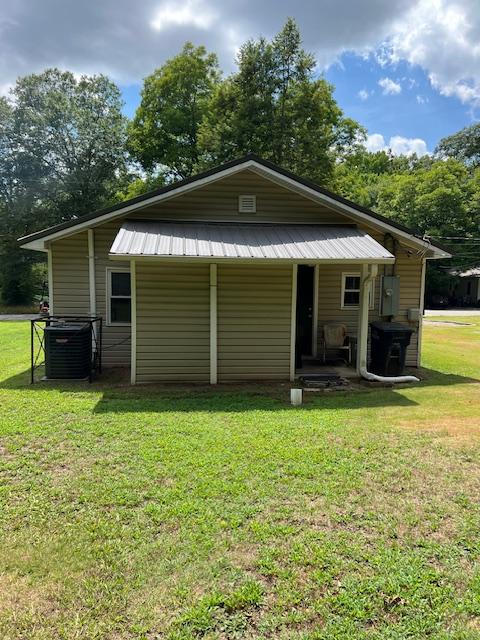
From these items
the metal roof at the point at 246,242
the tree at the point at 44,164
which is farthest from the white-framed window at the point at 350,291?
the tree at the point at 44,164

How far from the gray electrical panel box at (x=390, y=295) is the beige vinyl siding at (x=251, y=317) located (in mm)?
2509

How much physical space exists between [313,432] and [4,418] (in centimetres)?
395

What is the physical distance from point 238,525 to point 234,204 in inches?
274

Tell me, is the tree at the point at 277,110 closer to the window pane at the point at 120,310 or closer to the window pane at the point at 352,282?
the window pane at the point at 352,282

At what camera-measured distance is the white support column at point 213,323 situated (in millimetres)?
7641

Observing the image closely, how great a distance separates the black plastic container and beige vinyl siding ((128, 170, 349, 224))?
2670 mm

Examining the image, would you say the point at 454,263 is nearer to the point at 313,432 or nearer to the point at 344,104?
the point at 344,104

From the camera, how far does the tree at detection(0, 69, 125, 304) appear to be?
28922mm

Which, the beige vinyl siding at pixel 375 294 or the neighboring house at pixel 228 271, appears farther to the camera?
the beige vinyl siding at pixel 375 294

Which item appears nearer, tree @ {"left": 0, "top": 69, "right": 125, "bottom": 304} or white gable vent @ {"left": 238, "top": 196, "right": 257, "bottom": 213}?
white gable vent @ {"left": 238, "top": 196, "right": 257, "bottom": 213}

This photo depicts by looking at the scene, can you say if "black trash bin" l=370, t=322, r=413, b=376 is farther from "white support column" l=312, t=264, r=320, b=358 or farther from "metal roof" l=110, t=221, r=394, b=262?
"metal roof" l=110, t=221, r=394, b=262

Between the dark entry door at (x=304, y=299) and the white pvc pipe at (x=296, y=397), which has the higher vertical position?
the dark entry door at (x=304, y=299)

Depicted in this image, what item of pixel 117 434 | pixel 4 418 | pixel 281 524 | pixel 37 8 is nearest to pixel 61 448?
pixel 117 434

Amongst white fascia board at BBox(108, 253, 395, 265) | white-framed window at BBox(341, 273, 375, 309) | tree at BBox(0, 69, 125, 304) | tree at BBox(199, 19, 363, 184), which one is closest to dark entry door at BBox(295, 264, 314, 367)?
white-framed window at BBox(341, 273, 375, 309)
